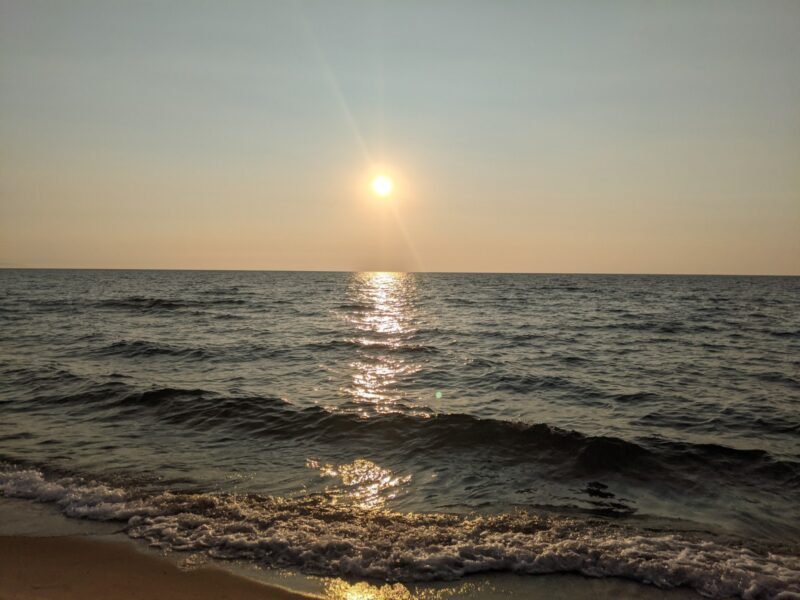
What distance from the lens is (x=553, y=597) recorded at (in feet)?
16.8

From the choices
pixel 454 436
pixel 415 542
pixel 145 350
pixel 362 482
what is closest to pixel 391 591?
pixel 415 542

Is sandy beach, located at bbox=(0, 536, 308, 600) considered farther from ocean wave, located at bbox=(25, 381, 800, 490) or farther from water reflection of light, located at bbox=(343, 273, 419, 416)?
water reflection of light, located at bbox=(343, 273, 419, 416)

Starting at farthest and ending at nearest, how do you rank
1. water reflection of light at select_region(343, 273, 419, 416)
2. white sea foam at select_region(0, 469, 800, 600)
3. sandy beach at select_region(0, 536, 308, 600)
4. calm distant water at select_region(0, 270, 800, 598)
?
1. water reflection of light at select_region(343, 273, 419, 416)
2. calm distant water at select_region(0, 270, 800, 598)
3. white sea foam at select_region(0, 469, 800, 600)
4. sandy beach at select_region(0, 536, 308, 600)

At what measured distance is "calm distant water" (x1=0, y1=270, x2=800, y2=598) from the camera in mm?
5969

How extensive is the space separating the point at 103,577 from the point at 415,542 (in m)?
3.32

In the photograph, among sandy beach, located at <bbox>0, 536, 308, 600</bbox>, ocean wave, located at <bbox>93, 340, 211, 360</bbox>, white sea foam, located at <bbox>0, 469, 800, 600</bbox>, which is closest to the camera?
sandy beach, located at <bbox>0, 536, 308, 600</bbox>

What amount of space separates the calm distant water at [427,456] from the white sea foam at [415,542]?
0.09ft

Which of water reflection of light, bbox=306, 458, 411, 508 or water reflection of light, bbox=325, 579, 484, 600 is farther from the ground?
water reflection of light, bbox=325, 579, 484, 600

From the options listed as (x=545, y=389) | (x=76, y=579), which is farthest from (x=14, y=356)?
(x=545, y=389)

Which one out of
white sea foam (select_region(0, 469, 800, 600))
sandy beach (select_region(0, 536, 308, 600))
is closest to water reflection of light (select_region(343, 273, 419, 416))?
white sea foam (select_region(0, 469, 800, 600))

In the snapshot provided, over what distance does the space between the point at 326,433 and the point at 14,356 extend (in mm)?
15038

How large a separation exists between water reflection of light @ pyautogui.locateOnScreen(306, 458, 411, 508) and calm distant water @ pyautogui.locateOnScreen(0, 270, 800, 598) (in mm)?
47

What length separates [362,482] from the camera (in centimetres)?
823

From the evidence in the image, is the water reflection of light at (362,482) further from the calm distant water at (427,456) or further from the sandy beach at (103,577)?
the sandy beach at (103,577)
